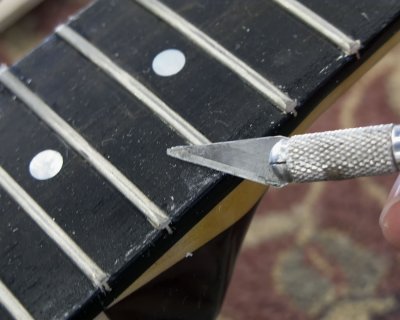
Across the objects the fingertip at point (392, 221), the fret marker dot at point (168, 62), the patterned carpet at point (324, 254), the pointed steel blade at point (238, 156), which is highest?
the fret marker dot at point (168, 62)

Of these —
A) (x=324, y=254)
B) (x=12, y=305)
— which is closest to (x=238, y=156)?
(x=12, y=305)

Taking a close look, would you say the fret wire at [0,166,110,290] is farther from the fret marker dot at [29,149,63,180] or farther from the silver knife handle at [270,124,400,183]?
the silver knife handle at [270,124,400,183]

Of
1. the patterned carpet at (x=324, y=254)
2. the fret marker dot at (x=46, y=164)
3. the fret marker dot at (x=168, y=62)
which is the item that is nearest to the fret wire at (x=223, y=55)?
the fret marker dot at (x=168, y=62)

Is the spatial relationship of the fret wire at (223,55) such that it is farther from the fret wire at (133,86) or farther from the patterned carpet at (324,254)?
the patterned carpet at (324,254)

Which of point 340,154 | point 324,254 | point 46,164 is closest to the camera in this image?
point 340,154

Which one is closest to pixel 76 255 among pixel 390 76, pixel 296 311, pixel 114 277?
pixel 114 277

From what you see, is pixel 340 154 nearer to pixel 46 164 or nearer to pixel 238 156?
pixel 238 156

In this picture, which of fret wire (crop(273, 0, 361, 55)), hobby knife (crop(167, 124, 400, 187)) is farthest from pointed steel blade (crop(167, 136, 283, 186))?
fret wire (crop(273, 0, 361, 55))
